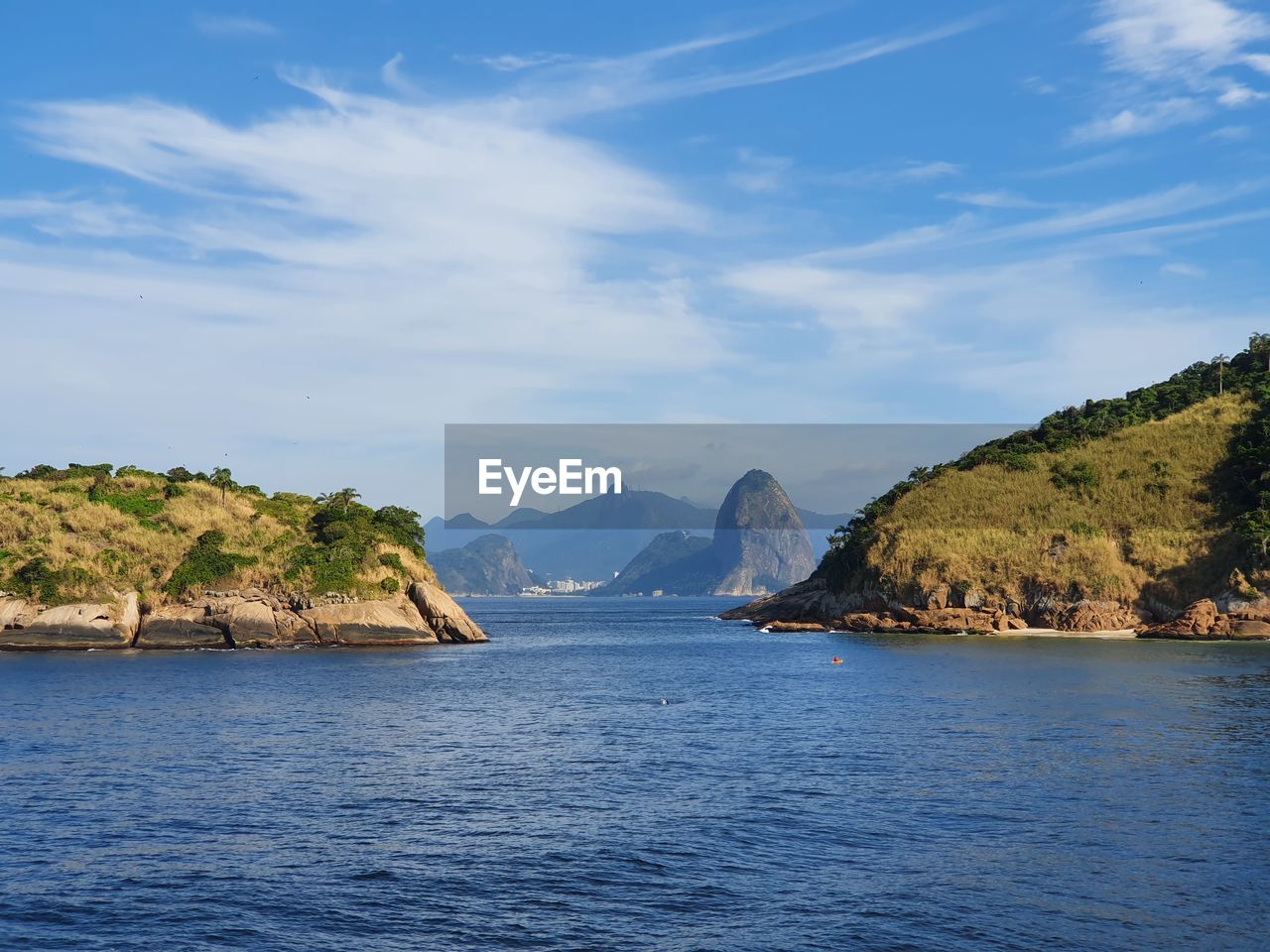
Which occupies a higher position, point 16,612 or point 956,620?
point 16,612

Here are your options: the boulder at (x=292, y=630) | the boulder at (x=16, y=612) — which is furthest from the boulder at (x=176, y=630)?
the boulder at (x=16, y=612)

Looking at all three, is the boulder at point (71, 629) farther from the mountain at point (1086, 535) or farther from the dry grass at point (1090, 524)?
the dry grass at point (1090, 524)

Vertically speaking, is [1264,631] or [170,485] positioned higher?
[170,485]

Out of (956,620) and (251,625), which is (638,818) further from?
(956,620)

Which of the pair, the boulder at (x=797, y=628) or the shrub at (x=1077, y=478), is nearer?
the shrub at (x=1077, y=478)

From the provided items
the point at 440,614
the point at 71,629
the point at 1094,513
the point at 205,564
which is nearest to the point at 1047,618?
the point at 1094,513

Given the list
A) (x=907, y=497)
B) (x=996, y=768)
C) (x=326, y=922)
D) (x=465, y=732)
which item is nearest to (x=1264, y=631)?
(x=907, y=497)

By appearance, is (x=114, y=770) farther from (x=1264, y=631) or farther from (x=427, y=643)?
(x=1264, y=631)
